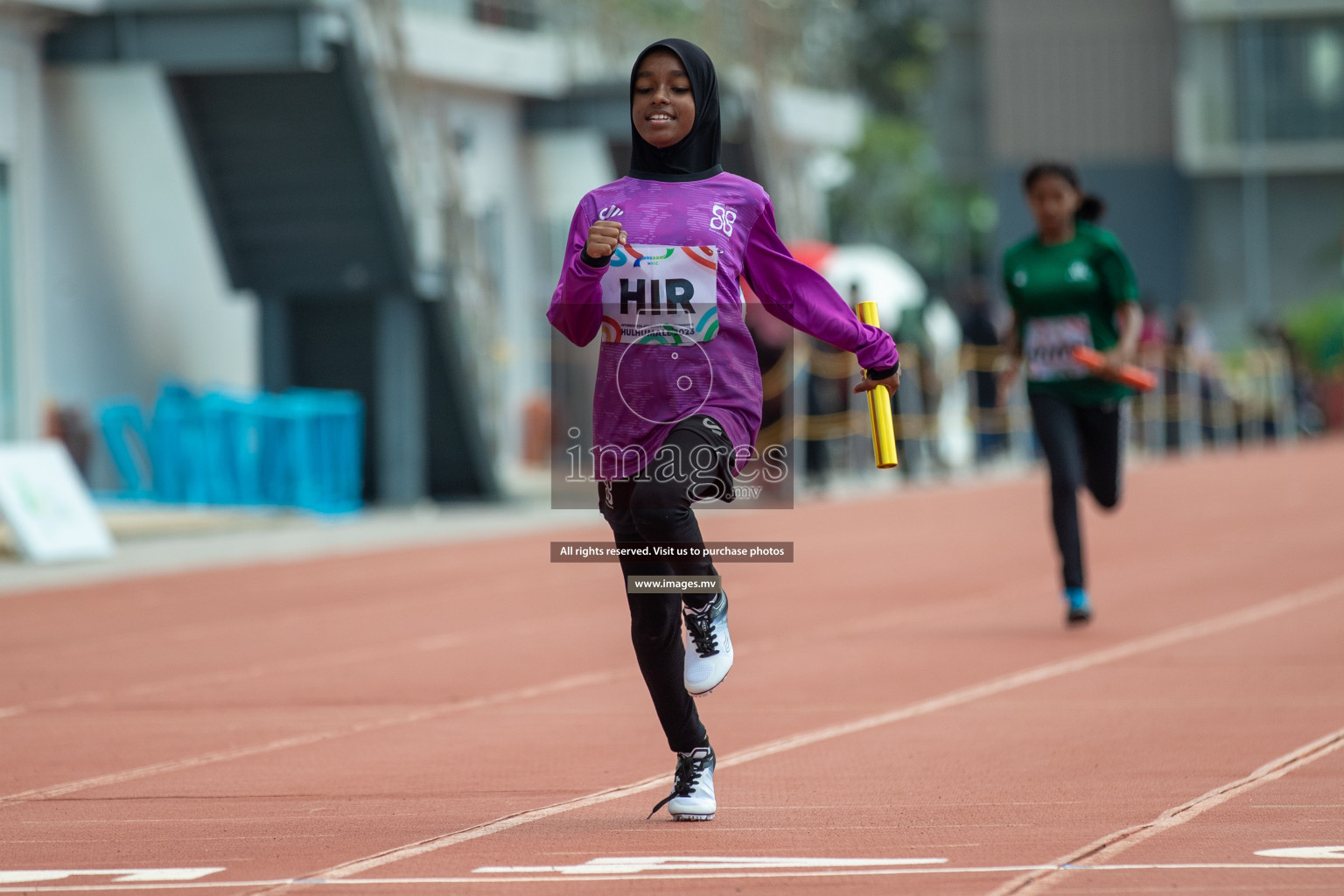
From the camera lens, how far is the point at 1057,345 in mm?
10703

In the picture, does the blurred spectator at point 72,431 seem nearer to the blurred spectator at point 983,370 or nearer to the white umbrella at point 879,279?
the white umbrella at point 879,279

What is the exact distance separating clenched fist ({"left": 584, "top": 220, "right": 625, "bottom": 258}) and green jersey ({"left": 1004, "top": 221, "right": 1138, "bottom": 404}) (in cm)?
549

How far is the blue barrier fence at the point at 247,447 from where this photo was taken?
2050cm

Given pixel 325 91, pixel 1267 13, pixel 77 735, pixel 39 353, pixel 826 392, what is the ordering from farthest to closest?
pixel 1267 13
pixel 826 392
pixel 39 353
pixel 325 91
pixel 77 735

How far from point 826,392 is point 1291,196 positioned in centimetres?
3138

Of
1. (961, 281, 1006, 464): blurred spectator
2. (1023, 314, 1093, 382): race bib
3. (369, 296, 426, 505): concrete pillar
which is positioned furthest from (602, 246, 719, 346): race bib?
(961, 281, 1006, 464): blurred spectator

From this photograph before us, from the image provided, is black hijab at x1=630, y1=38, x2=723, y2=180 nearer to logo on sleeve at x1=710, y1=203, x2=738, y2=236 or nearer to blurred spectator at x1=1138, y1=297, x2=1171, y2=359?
logo on sleeve at x1=710, y1=203, x2=738, y2=236

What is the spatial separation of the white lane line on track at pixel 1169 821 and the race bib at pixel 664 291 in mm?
1551

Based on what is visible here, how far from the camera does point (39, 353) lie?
21.6 metres

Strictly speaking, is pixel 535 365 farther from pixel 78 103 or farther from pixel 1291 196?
pixel 1291 196

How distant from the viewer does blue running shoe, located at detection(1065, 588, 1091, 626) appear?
10.7m

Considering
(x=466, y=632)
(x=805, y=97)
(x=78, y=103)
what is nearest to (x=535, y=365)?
(x=805, y=97)

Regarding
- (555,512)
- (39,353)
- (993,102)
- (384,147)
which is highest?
(993,102)

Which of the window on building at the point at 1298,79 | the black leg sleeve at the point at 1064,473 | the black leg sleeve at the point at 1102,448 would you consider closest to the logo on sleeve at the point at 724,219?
the black leg sleeve at the point at 1064,473
